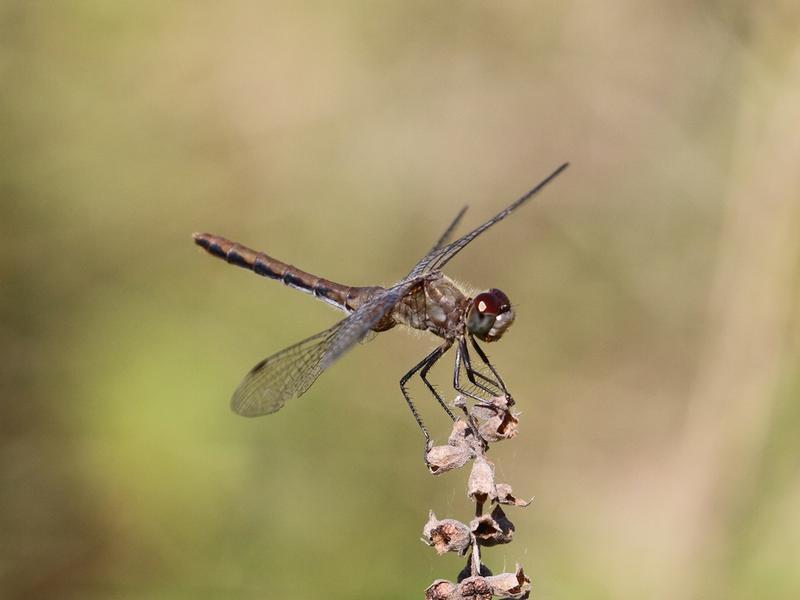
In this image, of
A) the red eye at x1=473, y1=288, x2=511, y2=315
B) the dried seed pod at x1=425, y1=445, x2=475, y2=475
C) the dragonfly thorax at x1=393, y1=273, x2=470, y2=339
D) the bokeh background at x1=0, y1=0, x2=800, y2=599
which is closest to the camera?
the dried seed pod at x1=425, y1=445, x2=475, y2=475

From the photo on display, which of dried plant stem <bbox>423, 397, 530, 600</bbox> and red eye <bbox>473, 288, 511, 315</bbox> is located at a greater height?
red eye <bbox>473, 288, 511, 315</bbox>

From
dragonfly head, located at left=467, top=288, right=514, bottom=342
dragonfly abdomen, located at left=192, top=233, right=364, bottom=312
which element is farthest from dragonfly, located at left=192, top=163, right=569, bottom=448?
dragonfly abdomen, located at left=192, top=233, right=364, bottom=312

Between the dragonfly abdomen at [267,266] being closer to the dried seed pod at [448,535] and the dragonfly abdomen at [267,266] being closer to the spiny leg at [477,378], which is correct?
the spiny leg at [477,378]

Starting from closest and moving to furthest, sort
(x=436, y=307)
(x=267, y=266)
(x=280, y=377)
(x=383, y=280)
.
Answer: (x=280, y=377), (x=436, y=307), (x=267, y=266), (x=383, y=280)

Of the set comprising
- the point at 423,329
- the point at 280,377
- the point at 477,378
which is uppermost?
the point at 423,329

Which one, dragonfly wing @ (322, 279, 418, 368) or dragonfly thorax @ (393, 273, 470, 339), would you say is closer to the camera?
dragonfly wing @ (322, 279, 418, 368)

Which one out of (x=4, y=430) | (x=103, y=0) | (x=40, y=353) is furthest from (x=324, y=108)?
(x=4, y=430)

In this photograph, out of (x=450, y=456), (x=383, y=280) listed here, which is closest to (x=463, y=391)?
(x=450, y=456)

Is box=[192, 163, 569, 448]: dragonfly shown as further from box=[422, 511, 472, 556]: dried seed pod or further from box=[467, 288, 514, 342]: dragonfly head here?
box=[422, 511, 472, 556]: dried seed pod

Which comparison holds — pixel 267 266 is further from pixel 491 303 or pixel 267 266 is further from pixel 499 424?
pixel 499 424
